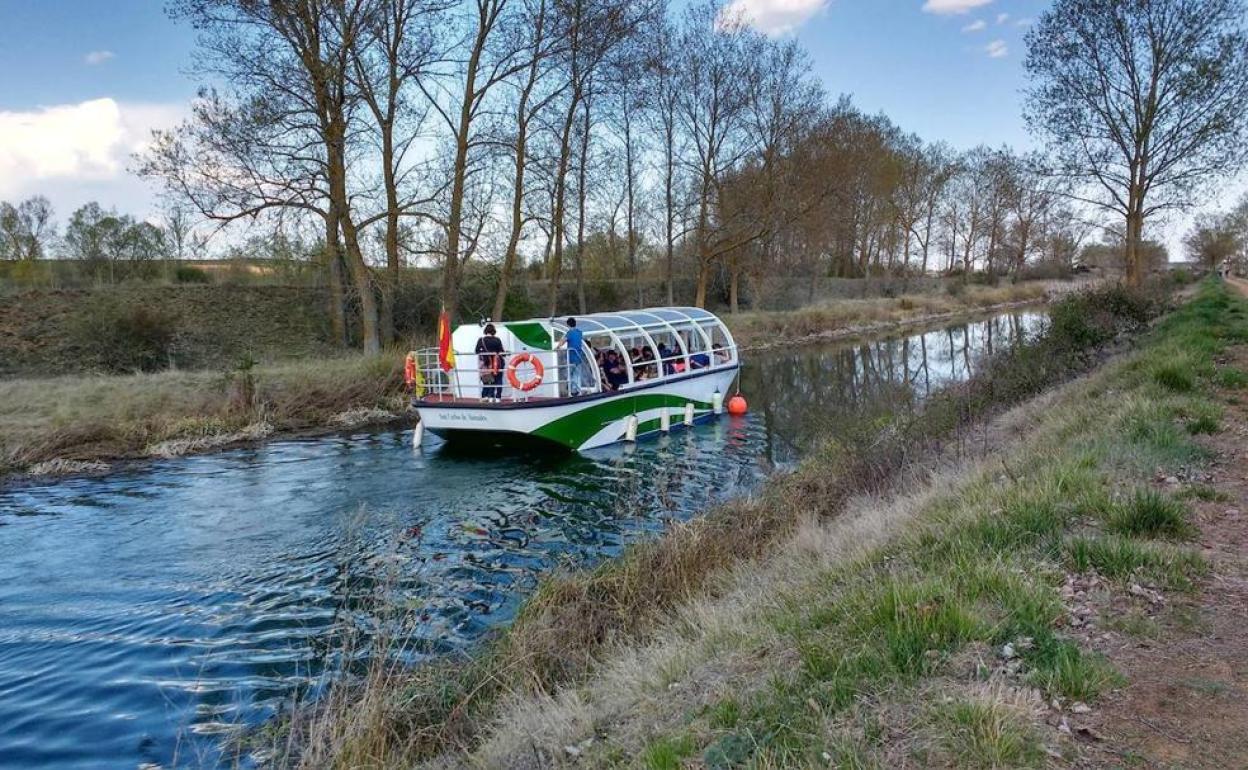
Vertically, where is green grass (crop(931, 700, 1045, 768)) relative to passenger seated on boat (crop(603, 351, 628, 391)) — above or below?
below

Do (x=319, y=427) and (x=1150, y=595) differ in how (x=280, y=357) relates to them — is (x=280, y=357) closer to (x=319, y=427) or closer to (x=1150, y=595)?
(x=319, y=427)

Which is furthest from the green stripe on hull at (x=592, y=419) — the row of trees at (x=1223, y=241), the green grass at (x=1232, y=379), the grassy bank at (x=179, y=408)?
the row of trees at (x=1223, y=241)

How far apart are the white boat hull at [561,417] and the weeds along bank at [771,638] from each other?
21.7 feet

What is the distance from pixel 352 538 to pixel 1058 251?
232ft

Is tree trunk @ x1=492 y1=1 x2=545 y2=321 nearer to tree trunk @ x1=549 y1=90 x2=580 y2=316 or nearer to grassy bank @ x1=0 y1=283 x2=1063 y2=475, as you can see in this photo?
tree trunk @ x1=549 y1=90 x2=580 y2=316

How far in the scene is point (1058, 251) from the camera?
65.1 m

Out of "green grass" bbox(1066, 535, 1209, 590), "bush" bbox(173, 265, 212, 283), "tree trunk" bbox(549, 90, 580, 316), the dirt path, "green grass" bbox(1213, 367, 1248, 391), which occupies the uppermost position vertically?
"tree trunk" bbox(549, 90, 580, 316)

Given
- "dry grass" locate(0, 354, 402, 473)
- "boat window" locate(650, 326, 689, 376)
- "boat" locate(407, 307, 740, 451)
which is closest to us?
"dry grass" locate(0, 354, 402, 473)

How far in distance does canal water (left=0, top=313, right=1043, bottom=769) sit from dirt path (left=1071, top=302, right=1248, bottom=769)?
15.5 ft

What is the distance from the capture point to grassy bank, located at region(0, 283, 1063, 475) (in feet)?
45.3

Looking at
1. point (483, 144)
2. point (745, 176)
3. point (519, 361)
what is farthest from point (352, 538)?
point (745, 176)

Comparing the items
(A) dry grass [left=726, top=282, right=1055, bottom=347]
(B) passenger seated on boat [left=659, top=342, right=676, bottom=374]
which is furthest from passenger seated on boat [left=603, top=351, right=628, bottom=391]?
(A) dry grass [left=726, top=282, right=1055, bottom=347]

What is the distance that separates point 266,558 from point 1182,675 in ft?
28.9

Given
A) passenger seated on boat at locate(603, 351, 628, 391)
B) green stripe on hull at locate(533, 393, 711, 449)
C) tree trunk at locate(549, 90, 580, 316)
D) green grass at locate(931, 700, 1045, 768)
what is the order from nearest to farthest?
1. green grass at locate(931, 700, 1045, 768)
2. green stripe on hull at locate(533, 393, 711, 449)
3. passenger seated on boat at locate(603, 351, 628, 391)
4. tree trunk at locate(549, 90, 580, 316)
